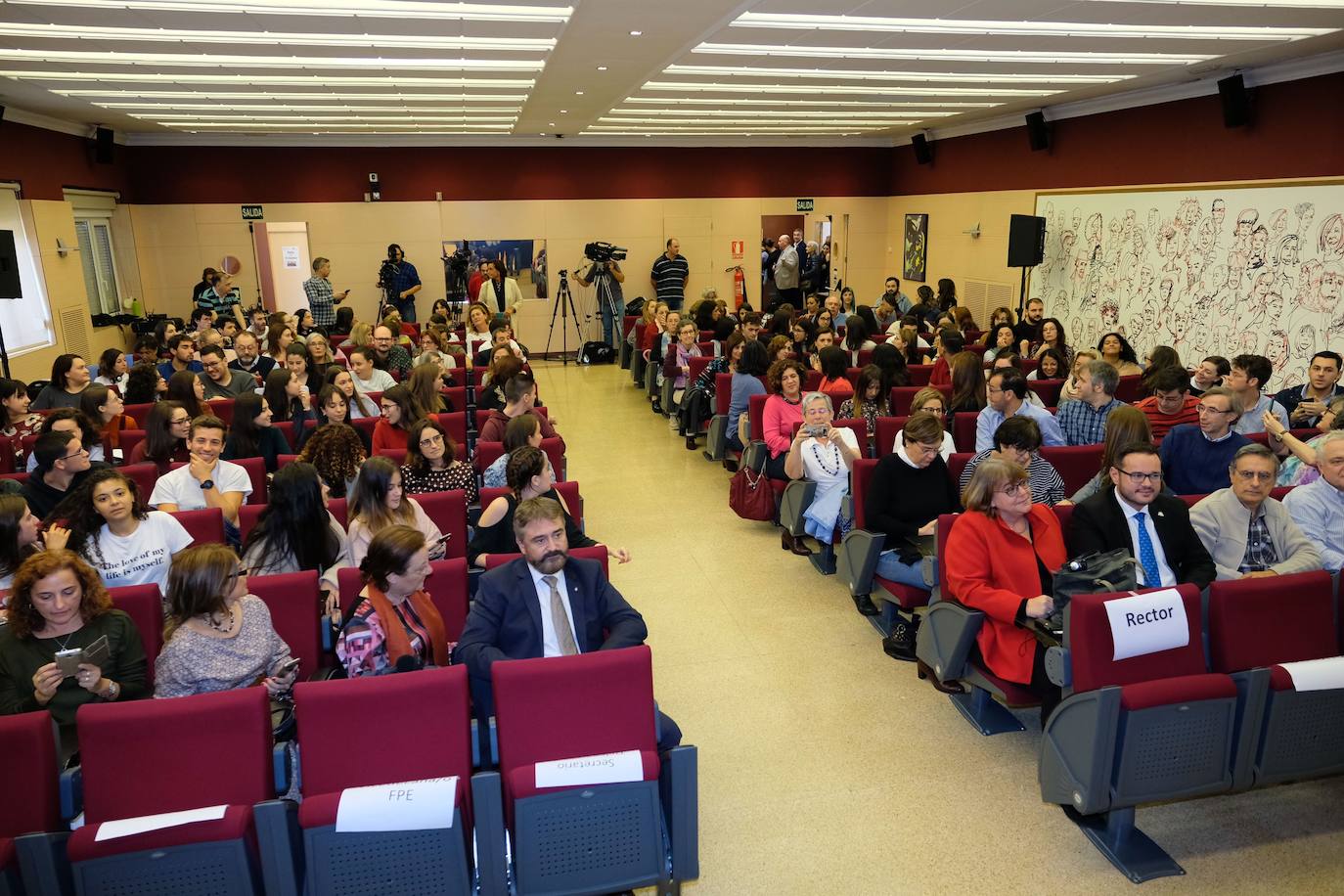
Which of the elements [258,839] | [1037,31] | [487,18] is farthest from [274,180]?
[258,839]

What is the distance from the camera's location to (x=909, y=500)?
4727mm

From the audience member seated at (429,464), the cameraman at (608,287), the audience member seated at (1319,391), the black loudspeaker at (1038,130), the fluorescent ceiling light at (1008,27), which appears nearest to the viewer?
the audience member seated at (429,464)

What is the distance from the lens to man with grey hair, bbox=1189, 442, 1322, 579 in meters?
3.81

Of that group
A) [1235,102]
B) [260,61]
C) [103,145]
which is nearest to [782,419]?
[260,61]

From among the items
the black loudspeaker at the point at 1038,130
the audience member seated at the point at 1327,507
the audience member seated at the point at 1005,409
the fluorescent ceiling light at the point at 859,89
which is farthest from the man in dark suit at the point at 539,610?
the black loudspeaker at the point at 1038,130

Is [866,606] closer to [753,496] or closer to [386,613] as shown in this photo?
[753,496]

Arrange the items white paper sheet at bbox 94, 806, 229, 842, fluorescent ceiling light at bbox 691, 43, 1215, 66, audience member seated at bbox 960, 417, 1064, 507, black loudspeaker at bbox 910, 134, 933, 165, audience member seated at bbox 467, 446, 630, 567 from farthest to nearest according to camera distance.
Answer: black loudspeaker at bbox 910, 134, 933, 165 < fluorescent ceiling light at bbox 691, 43, 1215, 66 < audience member seated at bbox 960, 417, 1064, 507 < audience member seated at bbox 467, 446, 630, 567 < white paper sheet at bbox 94, 806, 229, 842

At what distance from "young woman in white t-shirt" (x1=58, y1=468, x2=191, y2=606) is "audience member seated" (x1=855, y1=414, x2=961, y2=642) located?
343cm

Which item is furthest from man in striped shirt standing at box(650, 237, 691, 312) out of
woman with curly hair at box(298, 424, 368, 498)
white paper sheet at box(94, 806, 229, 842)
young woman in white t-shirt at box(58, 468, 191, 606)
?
white paper sheet at box(94, 806, 229, 842)

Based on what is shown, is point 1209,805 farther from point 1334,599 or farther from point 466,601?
point 466,601

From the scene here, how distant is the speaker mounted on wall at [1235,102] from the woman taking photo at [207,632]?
33.6 feet

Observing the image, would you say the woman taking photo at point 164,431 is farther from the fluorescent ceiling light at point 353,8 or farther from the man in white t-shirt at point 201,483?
the fluorescent ceiling light at point 353,8

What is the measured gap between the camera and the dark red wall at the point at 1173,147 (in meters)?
8.41

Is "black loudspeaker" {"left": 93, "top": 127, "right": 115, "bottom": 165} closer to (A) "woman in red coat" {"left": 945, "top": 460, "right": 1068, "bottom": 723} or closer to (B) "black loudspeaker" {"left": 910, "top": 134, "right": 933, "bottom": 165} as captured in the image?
(B) "black loudspeaker" {"left": 910, "top": 134, "right": 933, "bottom": 165}
